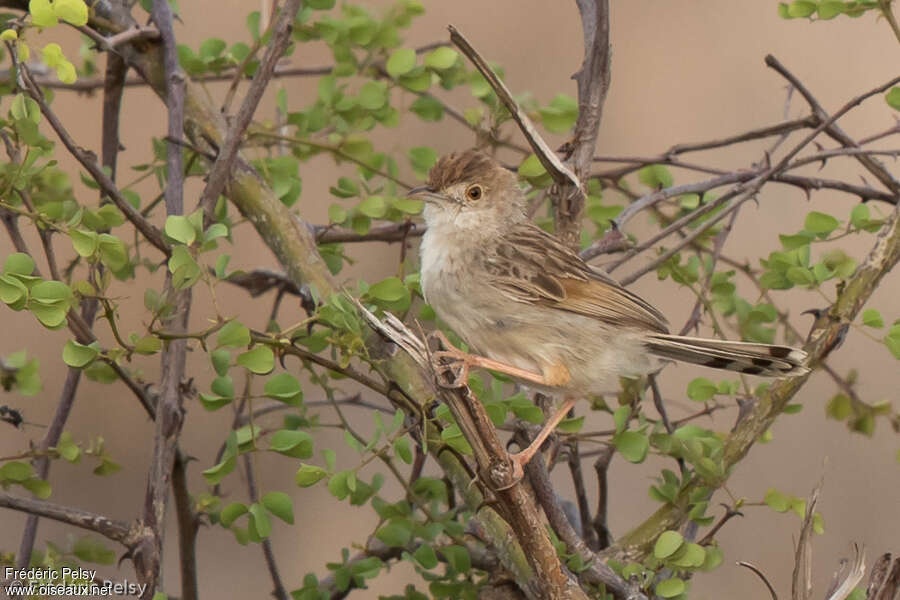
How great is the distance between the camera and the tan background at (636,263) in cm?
564

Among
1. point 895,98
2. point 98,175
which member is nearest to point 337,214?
point 98,175

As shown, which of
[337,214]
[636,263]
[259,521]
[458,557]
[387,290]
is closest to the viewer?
[259,521]

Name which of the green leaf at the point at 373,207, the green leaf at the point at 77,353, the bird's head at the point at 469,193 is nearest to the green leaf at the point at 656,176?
the bird's head at the point at 469,193

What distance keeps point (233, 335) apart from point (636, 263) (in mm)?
3741

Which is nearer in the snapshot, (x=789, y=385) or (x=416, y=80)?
(x=789, y=385)

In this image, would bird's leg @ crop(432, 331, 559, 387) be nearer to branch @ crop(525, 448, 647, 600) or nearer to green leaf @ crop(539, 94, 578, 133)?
branch @ crop(525, 448, 647, 600)

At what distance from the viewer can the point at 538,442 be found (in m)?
2.80

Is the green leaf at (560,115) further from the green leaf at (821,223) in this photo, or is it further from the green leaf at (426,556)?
the green leaf at (426,556)

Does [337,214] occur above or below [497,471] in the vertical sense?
above

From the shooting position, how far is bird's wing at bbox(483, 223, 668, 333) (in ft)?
10.4

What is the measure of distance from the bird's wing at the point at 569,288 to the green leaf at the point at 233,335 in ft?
2.67

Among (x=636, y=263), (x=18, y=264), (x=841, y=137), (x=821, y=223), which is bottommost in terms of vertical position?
(x=18, y=264)

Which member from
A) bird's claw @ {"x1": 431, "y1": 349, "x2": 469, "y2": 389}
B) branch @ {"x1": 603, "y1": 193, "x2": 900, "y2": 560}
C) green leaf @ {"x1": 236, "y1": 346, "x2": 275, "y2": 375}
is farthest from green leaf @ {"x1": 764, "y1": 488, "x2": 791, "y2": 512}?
green leaf @ {"x1": 236, "y1": 346, "x2": 275, "y2": 375}

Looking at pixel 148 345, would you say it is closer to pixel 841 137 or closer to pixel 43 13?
pixel 43 13
